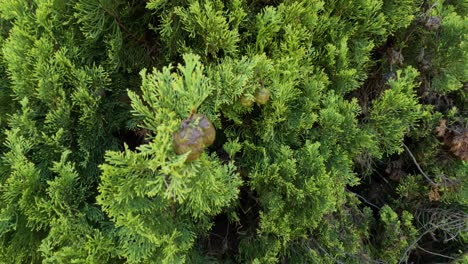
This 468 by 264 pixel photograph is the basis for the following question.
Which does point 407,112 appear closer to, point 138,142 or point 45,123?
point 138,142

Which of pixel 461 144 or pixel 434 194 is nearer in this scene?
pixel 461 144

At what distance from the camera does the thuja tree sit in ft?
5.17

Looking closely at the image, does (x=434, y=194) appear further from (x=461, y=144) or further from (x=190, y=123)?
(x=190, y=123)

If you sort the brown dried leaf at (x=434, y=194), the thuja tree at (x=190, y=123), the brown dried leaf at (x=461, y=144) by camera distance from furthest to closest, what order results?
the brown dried leaf at (x=434, y=194)
the brown dried leaf at (x=461, y=144)
the thuja tree at (x=190, y=123)

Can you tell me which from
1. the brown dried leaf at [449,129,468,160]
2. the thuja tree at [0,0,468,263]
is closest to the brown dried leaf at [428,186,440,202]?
the brown dried leaf at [449,129,468,160]

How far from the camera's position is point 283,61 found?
191 centimetres

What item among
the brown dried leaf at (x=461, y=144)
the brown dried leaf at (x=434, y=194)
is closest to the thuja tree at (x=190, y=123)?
the brown dried leaf at (x=461, y=144)

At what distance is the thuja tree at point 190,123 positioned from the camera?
5.17 feet

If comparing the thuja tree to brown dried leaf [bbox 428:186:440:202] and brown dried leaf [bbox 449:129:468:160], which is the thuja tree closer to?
brown dried leaf [bbox 449:129:468:160]

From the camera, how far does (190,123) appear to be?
1.29 metres

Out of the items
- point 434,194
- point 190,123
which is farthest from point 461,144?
point 190,123

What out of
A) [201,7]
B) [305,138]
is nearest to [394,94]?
[305,138]

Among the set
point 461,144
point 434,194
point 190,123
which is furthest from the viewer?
point 434,194

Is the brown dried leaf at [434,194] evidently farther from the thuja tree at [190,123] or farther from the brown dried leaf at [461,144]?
the thuja tree at [190,123]
